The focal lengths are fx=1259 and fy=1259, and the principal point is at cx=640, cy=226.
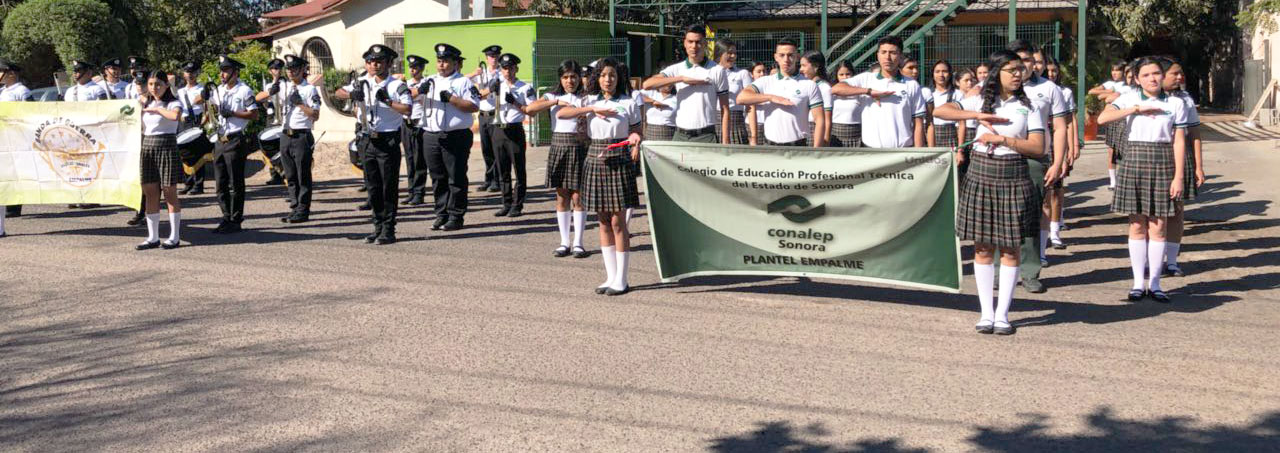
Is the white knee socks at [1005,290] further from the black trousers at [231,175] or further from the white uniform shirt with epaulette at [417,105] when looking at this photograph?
the black trousers at [231,175]

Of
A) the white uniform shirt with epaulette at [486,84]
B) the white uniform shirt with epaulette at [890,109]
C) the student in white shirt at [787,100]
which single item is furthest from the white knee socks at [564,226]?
the white uniform shirt with epaulette at [486,84]

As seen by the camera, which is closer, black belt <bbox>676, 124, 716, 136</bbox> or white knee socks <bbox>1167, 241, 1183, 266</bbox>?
white knee socks <bbox>1167, 241, 1183, 266</bbox>

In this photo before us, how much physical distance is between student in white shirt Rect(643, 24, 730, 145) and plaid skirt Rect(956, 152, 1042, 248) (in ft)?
11.9

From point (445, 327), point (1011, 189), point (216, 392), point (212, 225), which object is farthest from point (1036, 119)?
point (212, 225)

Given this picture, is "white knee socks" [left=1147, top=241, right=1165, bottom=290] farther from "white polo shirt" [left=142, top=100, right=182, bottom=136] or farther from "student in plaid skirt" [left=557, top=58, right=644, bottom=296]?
"white polo shirt" [left=142, top=100, right=182, bottom=136]

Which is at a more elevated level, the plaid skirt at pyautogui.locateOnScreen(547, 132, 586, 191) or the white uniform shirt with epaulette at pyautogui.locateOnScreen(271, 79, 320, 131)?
the white uniform shirt with epaulette at pyautogui.locateOnScreen(271, 79, 320, 131)

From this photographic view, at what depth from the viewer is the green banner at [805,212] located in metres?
7.99

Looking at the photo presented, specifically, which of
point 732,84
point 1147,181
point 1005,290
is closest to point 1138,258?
point 1147,181

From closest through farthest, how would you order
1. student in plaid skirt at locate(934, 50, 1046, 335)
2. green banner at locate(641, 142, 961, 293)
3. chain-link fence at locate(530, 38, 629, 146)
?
student in plaid skirt at locate(934, 50, 1046, 335) → green banner at locate(641, 142, 961, 293) → chain-link fence at locate(530, 38, 629, 146)

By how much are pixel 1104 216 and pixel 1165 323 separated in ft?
18.5

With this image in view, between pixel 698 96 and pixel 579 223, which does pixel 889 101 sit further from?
pixel 579 223

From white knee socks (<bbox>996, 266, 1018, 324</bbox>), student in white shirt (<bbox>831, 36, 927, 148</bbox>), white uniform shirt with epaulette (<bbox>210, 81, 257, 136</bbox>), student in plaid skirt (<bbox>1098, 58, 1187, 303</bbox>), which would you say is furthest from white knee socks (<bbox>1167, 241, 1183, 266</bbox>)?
white uniform shirt with epaulette (<bbox>210, 81, 257, 136</bbox>)

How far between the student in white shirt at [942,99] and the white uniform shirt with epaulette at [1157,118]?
64.2 inches

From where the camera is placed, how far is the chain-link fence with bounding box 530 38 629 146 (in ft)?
80.1
